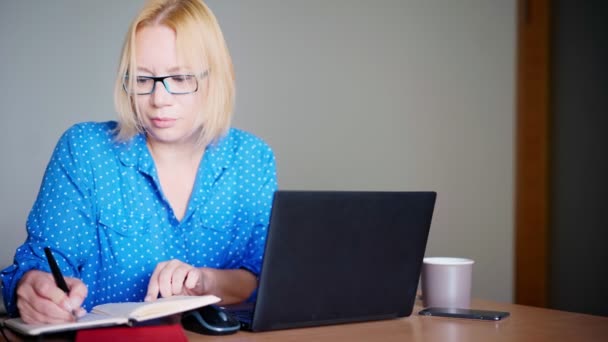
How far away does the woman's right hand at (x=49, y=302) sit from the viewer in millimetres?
1188

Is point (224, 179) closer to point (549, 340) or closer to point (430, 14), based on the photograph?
point (549, 340)

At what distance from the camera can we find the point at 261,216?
1855 millimetres

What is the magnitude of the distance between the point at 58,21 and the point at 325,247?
5.48 ft

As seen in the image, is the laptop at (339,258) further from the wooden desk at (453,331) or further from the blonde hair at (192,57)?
the blonde hair at (192,57)

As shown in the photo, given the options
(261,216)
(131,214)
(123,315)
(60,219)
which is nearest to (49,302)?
(123,315)

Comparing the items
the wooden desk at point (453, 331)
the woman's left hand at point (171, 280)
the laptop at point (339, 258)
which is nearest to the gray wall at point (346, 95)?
the woman's left hand at point (171, 280)

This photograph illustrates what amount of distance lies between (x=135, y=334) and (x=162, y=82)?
2.19ft

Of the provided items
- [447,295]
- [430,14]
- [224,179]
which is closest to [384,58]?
[430,14]

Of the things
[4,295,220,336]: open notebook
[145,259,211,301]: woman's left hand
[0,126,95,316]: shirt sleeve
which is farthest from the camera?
[0,126,95,316]: shirt sleeve

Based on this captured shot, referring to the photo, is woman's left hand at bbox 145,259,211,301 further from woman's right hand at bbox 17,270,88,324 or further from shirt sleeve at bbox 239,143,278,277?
shirt sleeve at bbox 239,143,278,277

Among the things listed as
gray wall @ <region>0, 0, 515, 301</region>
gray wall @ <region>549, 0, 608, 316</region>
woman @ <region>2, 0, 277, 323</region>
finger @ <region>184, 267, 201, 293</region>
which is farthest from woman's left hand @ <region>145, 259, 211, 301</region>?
gray wall @ <region>549, 0, 608, 316</region>

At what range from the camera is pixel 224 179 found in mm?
1822

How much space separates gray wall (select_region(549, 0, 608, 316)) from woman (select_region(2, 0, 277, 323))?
2.24 m

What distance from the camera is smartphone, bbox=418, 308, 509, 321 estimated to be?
1.38m
